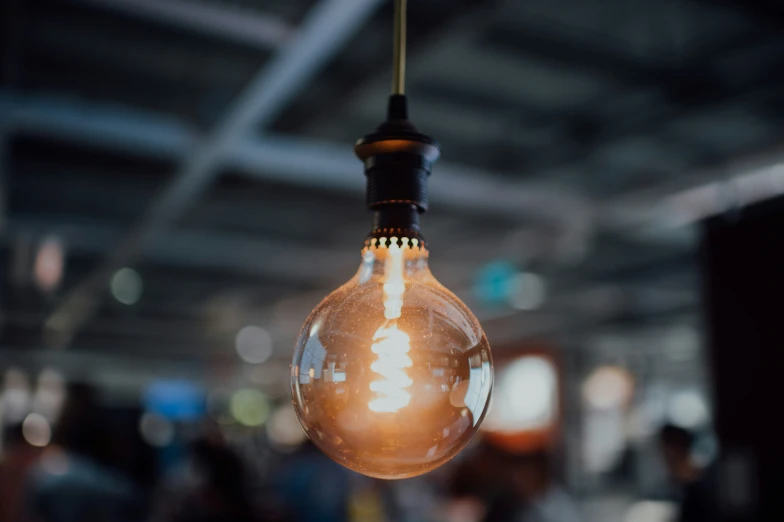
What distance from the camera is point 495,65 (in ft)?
12.9

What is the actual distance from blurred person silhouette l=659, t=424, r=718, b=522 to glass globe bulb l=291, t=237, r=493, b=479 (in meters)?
3.97

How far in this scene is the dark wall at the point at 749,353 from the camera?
162 inches

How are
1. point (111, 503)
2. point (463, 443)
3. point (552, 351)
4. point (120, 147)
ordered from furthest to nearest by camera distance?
1. point (552, 351)
2. point (120, 147)
3. point (111, 503)
4. point (463, 443)

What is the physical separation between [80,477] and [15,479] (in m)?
0.69

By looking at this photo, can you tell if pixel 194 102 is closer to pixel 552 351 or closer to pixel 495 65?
pixel 495 65

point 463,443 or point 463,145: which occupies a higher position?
point 463,145

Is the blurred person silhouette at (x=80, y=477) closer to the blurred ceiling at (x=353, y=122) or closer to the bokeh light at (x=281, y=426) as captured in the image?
the blurred ceiling at (x=353, y=122)

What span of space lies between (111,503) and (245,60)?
2.23 meters

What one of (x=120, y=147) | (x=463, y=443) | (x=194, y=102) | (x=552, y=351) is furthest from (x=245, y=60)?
(x=552, y=351)

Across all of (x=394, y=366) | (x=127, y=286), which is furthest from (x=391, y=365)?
(x=127, y=286)

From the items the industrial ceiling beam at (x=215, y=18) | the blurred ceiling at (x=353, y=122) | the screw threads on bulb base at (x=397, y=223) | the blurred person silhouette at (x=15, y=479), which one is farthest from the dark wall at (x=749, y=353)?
the screw threads on bulb base at (x=397, y=223)

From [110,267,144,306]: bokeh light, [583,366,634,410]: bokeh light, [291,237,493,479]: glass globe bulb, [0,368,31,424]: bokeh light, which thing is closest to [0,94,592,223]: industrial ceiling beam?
[110,267,144,306]: bokeh light

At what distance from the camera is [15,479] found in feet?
12.7

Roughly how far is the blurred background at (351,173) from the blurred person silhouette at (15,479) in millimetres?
11
